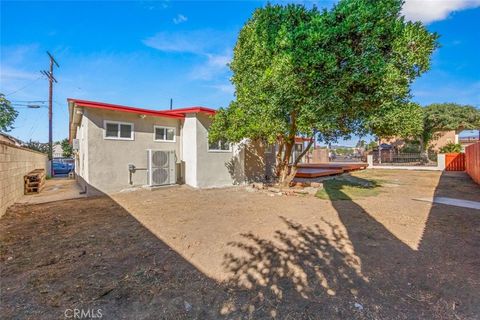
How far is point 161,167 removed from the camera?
9922 mm

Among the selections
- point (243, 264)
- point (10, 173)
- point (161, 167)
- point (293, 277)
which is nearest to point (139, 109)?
point (161, 167)

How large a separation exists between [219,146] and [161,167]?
2.82m

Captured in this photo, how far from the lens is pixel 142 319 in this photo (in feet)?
7.50

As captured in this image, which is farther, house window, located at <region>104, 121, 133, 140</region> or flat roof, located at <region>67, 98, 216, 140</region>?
house window, located at <region>104, 121, 133, 140</region>

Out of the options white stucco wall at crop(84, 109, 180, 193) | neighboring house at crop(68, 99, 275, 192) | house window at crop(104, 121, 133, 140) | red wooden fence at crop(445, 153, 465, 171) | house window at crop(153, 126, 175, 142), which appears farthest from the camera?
red wooden fence at crop(445, 153, 465, 171)

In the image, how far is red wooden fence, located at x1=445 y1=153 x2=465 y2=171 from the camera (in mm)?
17594

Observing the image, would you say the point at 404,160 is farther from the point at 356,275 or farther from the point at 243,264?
the point at 243,264

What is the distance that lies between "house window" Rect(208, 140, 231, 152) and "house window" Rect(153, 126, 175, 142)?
1.81m

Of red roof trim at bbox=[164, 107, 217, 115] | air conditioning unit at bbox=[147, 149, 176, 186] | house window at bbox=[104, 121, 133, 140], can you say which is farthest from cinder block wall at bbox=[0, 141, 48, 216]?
red roof trim at bbox=[164, 107, 217, 115]

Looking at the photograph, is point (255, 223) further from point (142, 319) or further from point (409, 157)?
point (409, 157)

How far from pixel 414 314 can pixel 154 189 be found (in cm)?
890

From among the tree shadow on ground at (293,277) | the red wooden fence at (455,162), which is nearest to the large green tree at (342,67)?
the tree shadow on ground at (293,277)

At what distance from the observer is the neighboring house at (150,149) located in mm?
8740

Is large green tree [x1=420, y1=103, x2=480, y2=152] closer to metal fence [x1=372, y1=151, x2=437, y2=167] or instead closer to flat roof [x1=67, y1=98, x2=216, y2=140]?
metal fence [x1=372, y1=151, x2=437, y2=167]
